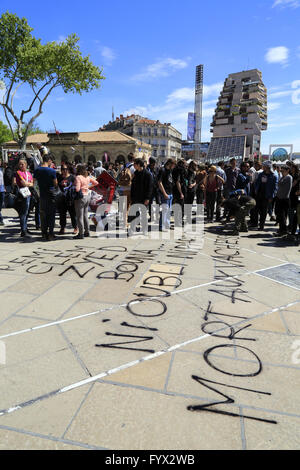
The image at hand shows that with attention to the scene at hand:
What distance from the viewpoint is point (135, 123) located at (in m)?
85.2

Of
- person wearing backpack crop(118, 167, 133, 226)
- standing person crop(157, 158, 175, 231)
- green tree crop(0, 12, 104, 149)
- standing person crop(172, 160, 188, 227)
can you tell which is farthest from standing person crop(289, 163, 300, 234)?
green tree crop(0, 12, 104, 149)

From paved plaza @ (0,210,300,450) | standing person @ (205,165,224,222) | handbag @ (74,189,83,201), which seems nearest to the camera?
paved plaza @ (0,210,300,450)

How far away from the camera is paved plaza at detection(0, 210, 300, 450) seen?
5.36ft

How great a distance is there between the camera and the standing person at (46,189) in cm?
568

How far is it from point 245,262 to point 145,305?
98.6 inches

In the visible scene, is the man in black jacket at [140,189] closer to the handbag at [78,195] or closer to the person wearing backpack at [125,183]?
the person wearing backpack at [125,183]

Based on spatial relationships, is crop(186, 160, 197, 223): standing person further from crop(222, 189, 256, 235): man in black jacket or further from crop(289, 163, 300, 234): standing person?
crop(289, 163, 300, 234): standing person

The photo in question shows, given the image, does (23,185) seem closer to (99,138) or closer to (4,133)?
(99,138)

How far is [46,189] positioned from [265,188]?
18.0ft

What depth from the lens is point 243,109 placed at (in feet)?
347

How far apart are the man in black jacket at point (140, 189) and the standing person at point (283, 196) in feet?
10.3

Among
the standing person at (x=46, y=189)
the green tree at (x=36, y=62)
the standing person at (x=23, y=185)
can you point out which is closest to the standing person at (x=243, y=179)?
the standing person at (x=46, y=189)

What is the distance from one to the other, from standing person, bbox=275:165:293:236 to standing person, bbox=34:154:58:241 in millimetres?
5175

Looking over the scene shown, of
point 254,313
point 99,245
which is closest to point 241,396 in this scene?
point 254,313
